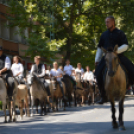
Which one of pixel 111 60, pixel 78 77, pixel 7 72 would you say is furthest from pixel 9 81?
pixel 78 77

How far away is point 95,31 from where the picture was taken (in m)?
→ 33.4

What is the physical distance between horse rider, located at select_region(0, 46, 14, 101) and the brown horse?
4.21 m

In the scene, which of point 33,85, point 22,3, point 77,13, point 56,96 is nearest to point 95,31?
point 77,13

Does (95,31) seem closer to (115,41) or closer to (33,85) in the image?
(33,85)

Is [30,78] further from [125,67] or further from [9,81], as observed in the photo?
[125,67]

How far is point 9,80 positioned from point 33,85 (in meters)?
2.32

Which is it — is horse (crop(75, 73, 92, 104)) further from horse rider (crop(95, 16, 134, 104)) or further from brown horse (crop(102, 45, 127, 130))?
brown horse (crop(102, 45, 127, 130))

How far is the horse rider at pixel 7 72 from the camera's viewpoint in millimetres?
12891

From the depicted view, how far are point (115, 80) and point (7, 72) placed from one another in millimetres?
4580

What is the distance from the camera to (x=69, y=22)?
31594mm

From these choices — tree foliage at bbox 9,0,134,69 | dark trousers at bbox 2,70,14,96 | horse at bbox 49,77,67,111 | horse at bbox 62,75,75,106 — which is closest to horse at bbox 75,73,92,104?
horse at bbox 62,75,75,106

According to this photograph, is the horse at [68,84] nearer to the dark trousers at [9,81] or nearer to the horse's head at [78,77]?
the horse's head at [78,77]

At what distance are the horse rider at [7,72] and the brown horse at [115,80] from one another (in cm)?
421

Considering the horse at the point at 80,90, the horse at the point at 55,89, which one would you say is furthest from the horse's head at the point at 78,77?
the horse at the point at 55,89
